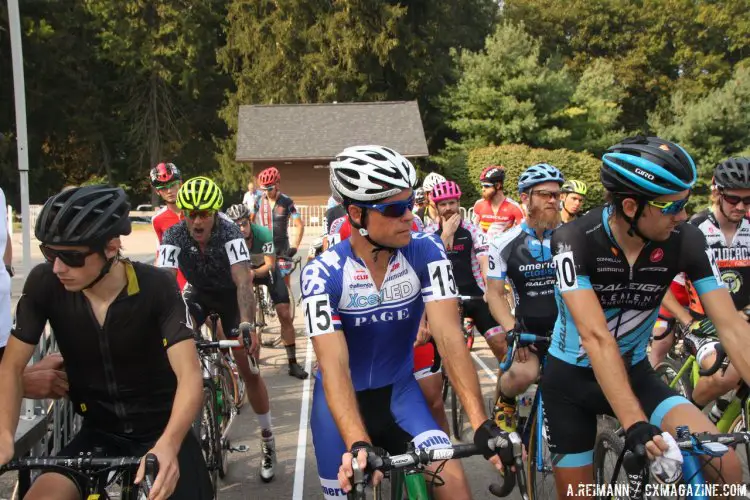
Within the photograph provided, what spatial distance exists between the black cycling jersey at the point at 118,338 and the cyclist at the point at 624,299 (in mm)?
1818

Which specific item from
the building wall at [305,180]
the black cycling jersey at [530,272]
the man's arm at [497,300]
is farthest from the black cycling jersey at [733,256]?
the building wall at [305,180]

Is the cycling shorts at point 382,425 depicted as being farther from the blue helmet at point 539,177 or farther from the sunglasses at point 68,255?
the blue helmet at point 539,177

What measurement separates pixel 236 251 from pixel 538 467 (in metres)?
2.97

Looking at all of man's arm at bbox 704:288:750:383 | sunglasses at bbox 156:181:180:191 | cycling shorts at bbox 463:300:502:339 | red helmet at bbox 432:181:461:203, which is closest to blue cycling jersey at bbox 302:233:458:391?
man's arm at bbox 704:288:750:383

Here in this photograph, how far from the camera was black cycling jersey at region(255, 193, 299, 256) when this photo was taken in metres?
11.2

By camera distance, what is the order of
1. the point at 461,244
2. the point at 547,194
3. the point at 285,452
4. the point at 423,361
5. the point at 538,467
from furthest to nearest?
the point at 461,244 → the point at 285,452 → the point at 547,194 → the point at 423,361 → the point at 538,467

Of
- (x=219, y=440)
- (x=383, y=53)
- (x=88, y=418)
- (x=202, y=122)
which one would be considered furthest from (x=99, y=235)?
(x=202, y=122)

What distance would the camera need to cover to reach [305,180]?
143ft

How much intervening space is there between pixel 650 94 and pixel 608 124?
12.7 metres

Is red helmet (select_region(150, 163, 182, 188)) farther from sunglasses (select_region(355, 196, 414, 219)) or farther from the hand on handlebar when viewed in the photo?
the hand on handlebar

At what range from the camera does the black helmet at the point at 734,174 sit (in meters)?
5.14

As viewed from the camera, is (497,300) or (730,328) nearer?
(730,328)

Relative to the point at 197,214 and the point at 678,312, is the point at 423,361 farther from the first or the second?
the point at 197,214

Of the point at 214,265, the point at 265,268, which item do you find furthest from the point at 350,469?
the point at 265,268
